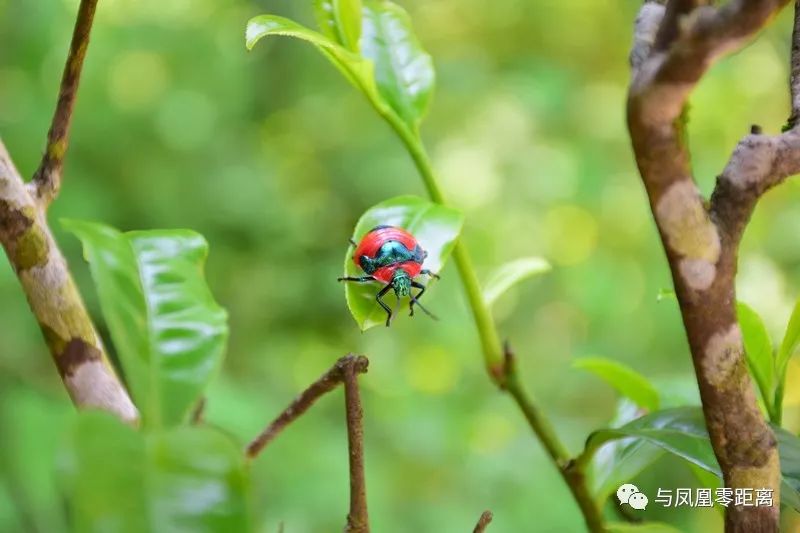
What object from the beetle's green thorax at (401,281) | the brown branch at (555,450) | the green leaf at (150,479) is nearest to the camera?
the green leaf at (150,479)

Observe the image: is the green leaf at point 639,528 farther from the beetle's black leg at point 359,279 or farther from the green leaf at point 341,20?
the green leaf at point 341,20

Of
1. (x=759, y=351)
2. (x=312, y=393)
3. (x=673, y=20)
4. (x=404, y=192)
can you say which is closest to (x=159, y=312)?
(x=312, y=393)

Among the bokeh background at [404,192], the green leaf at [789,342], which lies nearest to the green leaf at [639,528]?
the green leaf at [789,342]

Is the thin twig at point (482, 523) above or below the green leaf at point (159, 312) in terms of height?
below

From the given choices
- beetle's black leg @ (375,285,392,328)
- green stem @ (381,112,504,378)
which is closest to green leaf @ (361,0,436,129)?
green stem @ (381,112,504,378)

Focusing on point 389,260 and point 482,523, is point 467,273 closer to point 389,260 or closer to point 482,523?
point 389,260

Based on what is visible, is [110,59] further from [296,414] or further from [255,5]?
[296,414]

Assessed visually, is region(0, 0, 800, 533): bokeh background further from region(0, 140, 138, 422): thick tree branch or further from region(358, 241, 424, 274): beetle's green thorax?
region(0, 140, 138, 422): thick tree branch
